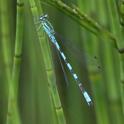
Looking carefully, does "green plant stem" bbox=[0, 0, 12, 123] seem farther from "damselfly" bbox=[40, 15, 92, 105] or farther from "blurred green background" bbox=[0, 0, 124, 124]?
"damselfly" bbox=[40, 15, 92, 105]

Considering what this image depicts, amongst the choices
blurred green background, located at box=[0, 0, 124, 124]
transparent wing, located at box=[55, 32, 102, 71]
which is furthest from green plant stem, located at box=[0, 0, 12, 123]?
transparent wing, located at box=[55, 32, 102, 71]

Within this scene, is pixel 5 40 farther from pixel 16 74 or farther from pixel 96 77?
pixel 96 77

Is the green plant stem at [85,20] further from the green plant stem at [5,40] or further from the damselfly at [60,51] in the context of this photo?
the green plant stem at [5,40]

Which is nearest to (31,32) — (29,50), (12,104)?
(29,50)

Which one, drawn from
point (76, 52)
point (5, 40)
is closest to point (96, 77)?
point (76, 52)

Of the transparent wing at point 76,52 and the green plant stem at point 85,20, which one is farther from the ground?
the green plant stem at point 85,20

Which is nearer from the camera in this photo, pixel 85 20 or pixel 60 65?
pixel 85 20

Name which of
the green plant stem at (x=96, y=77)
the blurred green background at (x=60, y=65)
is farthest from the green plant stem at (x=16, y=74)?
the green plant stem at (x=96, y=77)
